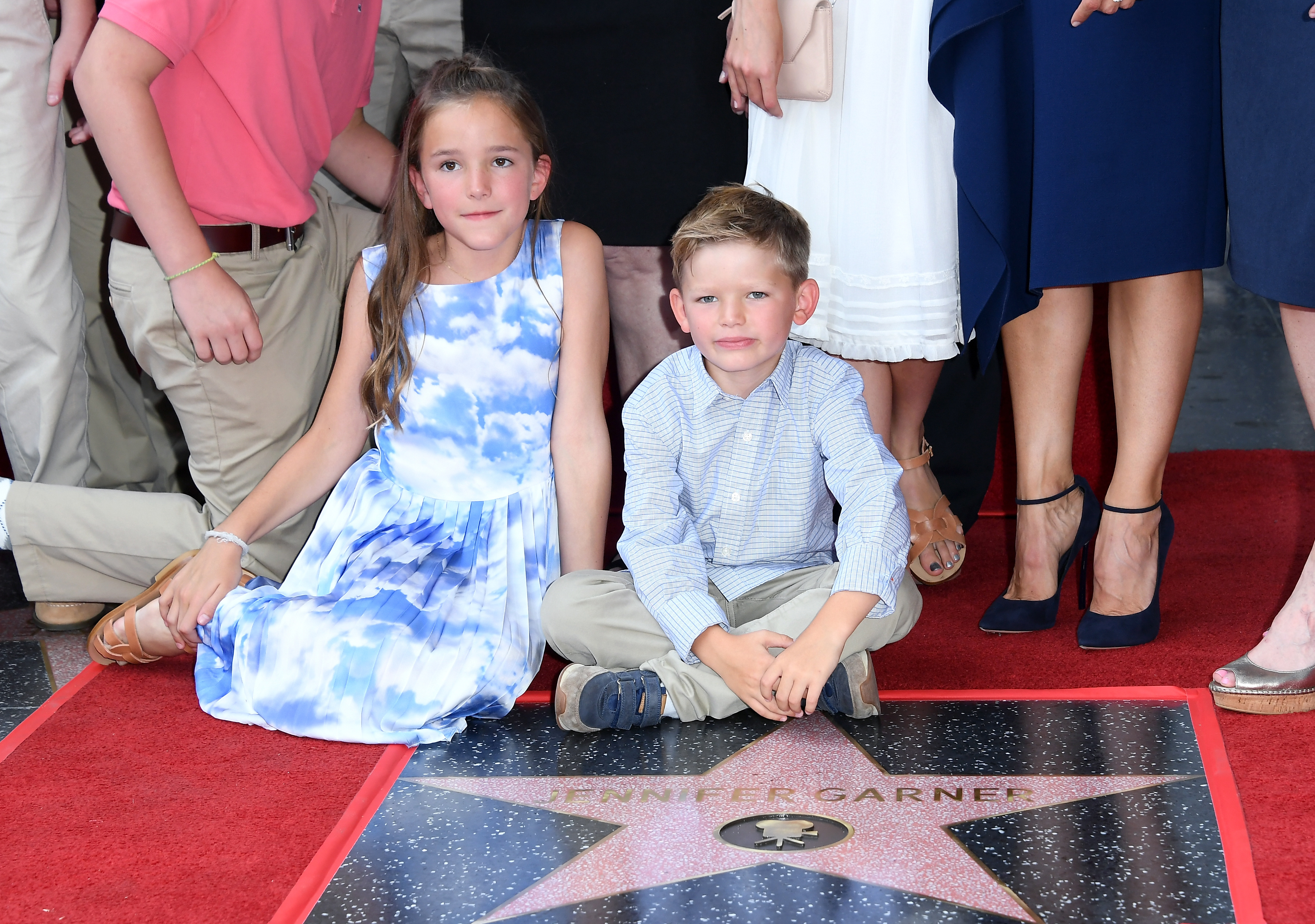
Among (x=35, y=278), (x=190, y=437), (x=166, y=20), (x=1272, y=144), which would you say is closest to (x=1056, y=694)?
(x=1272, y=144)

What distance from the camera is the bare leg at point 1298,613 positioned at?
4.99 ft

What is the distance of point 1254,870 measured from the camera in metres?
1.20

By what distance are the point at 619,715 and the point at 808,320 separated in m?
0.65

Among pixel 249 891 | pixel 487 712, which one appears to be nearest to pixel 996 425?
pixel 487 712

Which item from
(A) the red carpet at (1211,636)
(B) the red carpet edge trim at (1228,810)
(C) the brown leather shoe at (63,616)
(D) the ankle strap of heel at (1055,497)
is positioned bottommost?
(A) the red carpet at (1211,636)

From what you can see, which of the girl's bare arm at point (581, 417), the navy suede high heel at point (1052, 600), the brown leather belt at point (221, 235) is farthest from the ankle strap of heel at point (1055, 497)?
the brown leather belt at point (221, 235)

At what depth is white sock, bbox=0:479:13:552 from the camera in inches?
79.1

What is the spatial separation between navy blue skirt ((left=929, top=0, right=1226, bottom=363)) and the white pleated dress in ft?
0.15

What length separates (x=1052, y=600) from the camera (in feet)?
6.15

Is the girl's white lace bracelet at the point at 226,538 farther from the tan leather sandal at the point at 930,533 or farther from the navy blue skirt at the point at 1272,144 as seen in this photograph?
the navy blue skirt at the point at 1272,144

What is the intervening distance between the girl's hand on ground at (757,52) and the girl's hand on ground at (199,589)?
99 cm

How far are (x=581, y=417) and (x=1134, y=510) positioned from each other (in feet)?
2.66

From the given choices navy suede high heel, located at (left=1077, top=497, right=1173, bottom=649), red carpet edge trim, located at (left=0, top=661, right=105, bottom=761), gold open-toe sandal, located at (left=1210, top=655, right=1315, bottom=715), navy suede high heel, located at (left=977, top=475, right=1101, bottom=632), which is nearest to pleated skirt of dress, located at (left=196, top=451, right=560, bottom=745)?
red carpet edge trim, located at (left=0, top=661, right=105, bottom=761)

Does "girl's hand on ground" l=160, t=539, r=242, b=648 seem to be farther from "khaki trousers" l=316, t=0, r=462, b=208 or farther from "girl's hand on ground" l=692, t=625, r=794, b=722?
"khaki trousers" l=316, t=0, r=462, b=208
